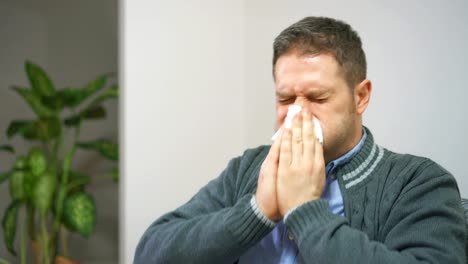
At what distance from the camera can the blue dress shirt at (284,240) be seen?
102cm

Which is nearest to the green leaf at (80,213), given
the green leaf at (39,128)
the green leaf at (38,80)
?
the green leaf at (39,128)

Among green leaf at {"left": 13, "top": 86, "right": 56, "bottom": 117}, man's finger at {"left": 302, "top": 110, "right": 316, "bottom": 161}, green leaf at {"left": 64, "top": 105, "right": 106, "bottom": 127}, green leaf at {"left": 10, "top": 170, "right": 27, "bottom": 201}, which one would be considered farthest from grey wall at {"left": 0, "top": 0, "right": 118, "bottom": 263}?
man's finger at {"left": 302, "top": 110, "right": 316, "bottom": 161}

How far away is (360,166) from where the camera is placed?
1031 millimetres

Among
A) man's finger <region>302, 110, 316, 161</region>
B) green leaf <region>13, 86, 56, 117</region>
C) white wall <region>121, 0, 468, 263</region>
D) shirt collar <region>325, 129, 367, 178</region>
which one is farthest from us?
green leaf <region>13, 86, 56, 117</region>

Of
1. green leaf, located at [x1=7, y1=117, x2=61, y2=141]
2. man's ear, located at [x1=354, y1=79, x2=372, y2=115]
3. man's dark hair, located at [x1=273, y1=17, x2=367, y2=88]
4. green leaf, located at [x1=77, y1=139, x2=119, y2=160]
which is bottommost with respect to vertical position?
green leaf, located at [x1=77, y1=139, x2=119, y2=160]

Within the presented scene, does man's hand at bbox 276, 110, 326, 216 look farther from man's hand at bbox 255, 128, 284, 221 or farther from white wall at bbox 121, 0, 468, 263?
white wall at bbox 121, 0, 468, 263

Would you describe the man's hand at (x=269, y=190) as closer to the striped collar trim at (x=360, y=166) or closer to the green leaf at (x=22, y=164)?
the striped collar trim at (x=360, y=166)

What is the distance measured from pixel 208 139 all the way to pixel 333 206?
1.02 m

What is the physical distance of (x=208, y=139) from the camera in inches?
78.4

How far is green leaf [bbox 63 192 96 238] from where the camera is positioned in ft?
7.54

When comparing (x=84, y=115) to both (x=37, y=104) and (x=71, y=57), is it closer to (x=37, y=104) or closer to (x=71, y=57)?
(x=37, y=104)

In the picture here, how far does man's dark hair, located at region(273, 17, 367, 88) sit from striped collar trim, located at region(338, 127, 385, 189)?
0.16 metres

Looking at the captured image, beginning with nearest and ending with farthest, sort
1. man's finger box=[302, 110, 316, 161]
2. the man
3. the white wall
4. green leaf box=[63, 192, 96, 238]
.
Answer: the man < man's finger box=[302, 110, 316, 161] < the white wall < green leaf box=[63, 192, 96, 238]

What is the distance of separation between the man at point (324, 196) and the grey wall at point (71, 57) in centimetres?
201
